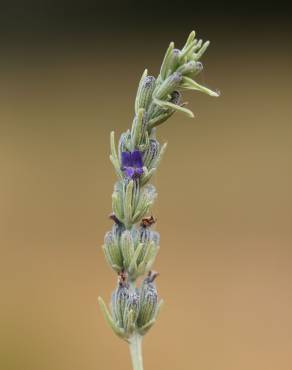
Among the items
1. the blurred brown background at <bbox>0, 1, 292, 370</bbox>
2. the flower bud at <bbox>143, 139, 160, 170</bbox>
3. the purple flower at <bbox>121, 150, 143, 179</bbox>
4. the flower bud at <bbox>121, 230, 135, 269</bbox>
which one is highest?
the blurred brown background at <bbox>0, 1, 292, 370</bbox>

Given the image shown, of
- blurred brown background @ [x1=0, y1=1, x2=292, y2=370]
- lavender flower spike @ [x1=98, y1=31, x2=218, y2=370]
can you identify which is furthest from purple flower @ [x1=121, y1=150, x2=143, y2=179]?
blurred brown background @ [x1=0, y1=1, x2=292, y2=370]

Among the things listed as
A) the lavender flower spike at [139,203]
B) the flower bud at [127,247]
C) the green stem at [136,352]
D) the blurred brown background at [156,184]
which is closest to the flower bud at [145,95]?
the lavender flower spike at [139,203]

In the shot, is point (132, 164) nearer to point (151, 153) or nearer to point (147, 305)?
point (151, 153)

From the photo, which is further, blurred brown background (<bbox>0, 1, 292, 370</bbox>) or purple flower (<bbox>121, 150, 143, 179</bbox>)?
blurred brown background (<bbox>0, 1, 292, 370</bbox>)

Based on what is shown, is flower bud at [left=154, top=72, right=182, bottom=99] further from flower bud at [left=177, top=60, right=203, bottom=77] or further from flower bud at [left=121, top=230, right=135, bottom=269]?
flower bud at [left=121, top=230, right=135, bottom=269]

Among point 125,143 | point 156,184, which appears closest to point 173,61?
point 125,143

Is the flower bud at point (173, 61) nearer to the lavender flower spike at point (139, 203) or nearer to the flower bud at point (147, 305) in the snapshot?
the lavender flower spike at point (139, 203)

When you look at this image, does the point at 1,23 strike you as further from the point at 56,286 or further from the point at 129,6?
the point at 56,286
